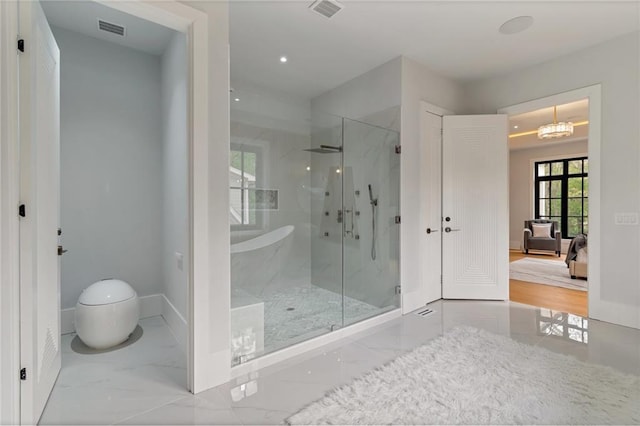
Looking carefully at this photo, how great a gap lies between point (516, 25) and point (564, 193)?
669 centimetres

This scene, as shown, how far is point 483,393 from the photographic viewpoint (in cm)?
180

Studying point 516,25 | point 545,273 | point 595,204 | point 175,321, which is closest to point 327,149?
point 516,25

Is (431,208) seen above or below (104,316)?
above

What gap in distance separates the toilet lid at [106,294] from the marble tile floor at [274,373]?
0.41m

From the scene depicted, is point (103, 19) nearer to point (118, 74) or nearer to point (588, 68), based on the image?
point (118, 74)

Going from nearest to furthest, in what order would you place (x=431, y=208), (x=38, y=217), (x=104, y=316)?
(x=38, y=217)
(x=104, y=316)
(x=431, y=208)

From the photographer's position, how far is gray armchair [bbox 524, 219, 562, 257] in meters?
6.94

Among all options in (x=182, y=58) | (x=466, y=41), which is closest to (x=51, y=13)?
(x=182, y=58)

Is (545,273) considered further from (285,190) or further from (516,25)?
(285,190)

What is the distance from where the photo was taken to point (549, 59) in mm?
3369

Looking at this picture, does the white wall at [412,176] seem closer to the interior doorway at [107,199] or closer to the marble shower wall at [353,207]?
the marble shower wall at [353,207]

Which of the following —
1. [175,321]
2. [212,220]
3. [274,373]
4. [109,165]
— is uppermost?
[109,165]

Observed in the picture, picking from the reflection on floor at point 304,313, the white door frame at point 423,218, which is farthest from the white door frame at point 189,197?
the white door frame at point 423,218

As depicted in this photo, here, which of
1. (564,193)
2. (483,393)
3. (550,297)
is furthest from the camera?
(564,193)
